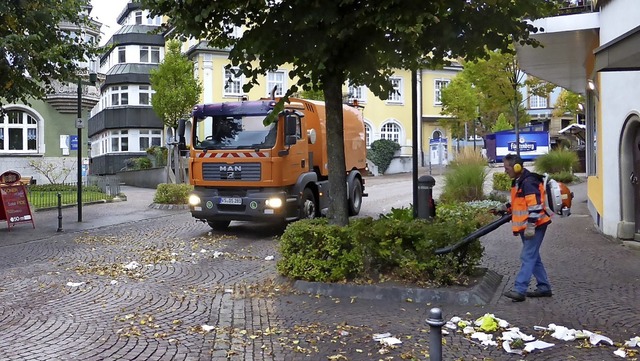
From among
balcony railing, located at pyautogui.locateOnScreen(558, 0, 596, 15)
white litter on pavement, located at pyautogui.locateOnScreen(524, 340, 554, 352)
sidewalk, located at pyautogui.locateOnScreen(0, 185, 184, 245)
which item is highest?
balcony railing, located at pyautogui.locateOnScreen(558, 0, 596, 15)

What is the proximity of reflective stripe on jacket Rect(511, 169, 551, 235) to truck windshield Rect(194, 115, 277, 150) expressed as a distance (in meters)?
6.29

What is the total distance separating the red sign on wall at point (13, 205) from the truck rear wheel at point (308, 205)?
A: 6970mm

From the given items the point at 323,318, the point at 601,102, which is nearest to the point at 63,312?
the point at 323,318

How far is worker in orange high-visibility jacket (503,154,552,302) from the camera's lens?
666cm

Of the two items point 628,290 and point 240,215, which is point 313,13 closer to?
point 628,290

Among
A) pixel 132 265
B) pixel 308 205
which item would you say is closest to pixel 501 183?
pixel 308 205

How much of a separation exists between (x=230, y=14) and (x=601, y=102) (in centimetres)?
801

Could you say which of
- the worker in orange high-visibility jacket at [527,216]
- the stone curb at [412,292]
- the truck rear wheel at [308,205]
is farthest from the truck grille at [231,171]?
the worker in orange high-visibility jacket at [527,216]

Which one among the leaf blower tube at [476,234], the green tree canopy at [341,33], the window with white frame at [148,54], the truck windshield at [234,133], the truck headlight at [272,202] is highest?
the window with white frame at [148,54]

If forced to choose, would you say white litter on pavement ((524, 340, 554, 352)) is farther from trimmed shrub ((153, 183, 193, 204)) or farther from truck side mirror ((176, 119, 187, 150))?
trimmed shrub ((153, 183, 193, 204))

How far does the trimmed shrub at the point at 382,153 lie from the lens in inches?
1551

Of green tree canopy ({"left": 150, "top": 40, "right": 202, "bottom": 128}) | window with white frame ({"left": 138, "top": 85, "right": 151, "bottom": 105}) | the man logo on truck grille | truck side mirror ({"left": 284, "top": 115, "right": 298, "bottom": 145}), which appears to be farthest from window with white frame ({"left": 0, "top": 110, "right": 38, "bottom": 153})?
truck side mirror ({"left": 284, "top": 115, "right": 298, "bottom": 145})

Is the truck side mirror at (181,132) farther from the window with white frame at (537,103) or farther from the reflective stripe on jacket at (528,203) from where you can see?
the window with white frame at (537,103)

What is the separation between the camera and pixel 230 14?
7672 mm
